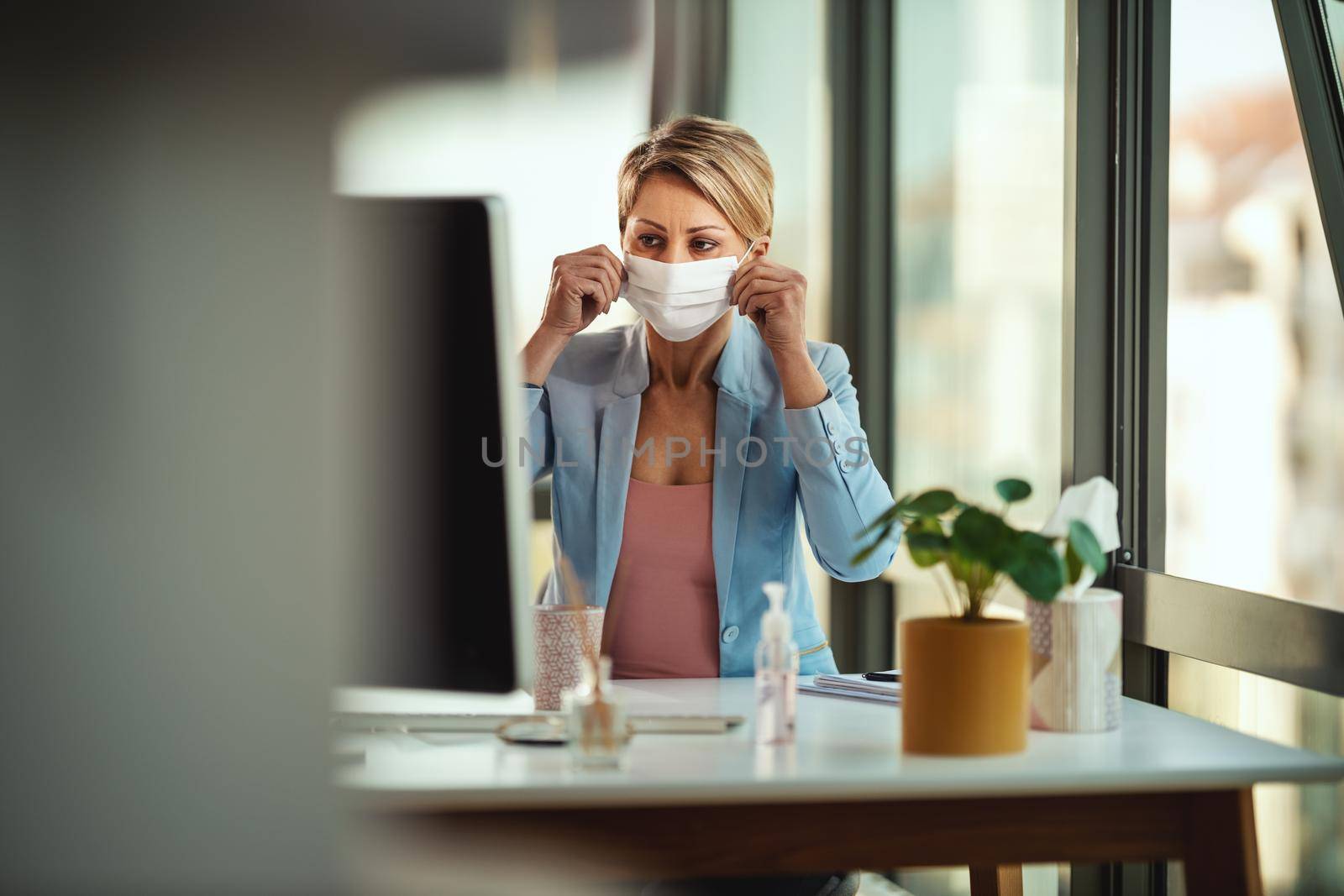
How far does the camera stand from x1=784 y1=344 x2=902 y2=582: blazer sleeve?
1.77m

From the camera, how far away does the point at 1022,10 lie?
2.54 m

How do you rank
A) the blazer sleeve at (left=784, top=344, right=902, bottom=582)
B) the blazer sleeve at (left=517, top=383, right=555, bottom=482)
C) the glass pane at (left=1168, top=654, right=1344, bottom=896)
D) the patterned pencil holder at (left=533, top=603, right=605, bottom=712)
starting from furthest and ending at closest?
the blazer sleeve at (left=517, top=383, right=555, bottom=482)
the blazer sleeve at (left=784, top=344, right=902, bottom=582)
the glass pane at (left=1168, top=654, right=1344, bottom=896)
the patterned pencil holder at (left=533, top=603, right=605, bottom=712)

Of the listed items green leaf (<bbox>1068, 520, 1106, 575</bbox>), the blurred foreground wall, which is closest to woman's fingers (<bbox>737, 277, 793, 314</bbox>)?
green leaf (<bbox>1068, 520, 1106, 575</bbox>)

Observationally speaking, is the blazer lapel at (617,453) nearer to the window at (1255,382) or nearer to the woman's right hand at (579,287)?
the woman's right hand at (579,287)

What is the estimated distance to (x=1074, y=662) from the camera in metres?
1.29

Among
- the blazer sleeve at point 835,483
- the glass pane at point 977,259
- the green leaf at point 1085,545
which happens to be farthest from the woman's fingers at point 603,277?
the glass pane at point 977,259

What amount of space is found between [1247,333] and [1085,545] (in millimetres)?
727

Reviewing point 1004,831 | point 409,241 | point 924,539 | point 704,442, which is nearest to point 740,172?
point 704,442

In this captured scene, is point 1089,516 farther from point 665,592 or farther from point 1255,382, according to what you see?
point 665,592

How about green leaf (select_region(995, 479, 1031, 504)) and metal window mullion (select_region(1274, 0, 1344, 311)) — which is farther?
metal window mullion (select_region(1274, 0, 1344, 311))

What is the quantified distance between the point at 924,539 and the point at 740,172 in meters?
0.91

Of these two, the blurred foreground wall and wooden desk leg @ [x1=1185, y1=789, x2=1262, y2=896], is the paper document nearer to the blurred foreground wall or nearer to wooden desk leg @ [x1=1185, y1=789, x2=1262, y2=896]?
wooden desk leg @ [x1=1185, y1=789, x2=1262, y2=896]

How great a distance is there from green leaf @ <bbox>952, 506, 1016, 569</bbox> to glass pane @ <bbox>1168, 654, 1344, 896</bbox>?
24.8 inches

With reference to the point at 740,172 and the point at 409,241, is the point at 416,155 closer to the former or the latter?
the point at 409,241
